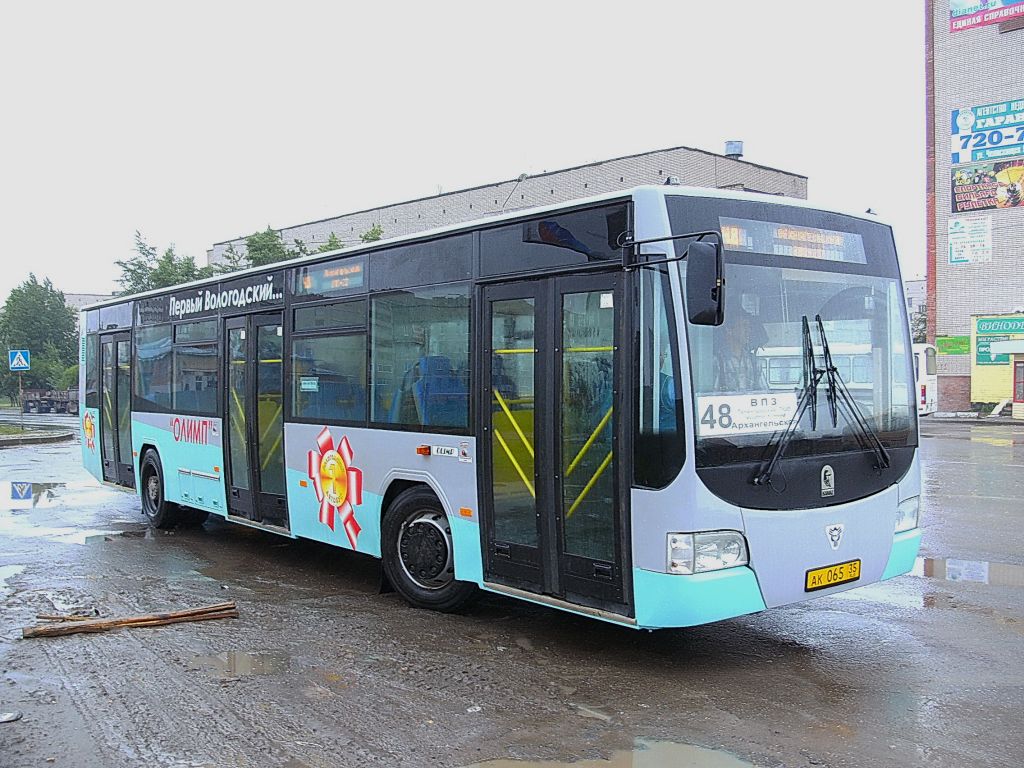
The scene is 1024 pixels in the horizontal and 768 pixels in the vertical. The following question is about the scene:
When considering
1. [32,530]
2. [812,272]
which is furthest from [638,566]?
[32,530]

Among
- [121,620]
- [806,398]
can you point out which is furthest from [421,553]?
[806,398]

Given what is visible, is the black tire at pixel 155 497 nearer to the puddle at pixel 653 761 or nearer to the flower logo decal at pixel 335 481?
the flower logo decal at pixel 335 481

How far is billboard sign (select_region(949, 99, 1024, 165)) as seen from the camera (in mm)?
43062

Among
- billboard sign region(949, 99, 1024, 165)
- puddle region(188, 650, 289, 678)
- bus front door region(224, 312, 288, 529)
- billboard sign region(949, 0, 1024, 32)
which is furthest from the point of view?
billboard sign region(949, 0, 1024, 32)

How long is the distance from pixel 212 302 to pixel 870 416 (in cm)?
764

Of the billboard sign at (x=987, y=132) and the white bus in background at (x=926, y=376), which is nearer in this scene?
the white bus in background at (x=926, y=376)

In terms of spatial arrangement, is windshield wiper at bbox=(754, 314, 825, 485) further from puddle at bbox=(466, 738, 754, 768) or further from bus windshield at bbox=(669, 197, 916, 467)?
puddle at bbox=(466, 738, 754, 768)

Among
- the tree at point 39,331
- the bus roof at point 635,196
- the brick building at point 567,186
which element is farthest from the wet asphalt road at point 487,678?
the tree at point 39,331

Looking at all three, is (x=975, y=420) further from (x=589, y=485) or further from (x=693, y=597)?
(x=693, y=597)

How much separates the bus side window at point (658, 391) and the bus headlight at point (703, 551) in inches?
14.4

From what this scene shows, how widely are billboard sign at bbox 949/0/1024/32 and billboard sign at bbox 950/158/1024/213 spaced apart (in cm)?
670

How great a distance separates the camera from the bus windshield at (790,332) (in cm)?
574

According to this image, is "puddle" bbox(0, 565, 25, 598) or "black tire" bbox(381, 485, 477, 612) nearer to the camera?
"black tire" bbox(381, 485, 477, 612)

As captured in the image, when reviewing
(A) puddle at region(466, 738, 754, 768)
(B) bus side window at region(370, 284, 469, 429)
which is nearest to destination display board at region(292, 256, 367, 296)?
(B) bus side window at region(370, 284, 469, 429)
